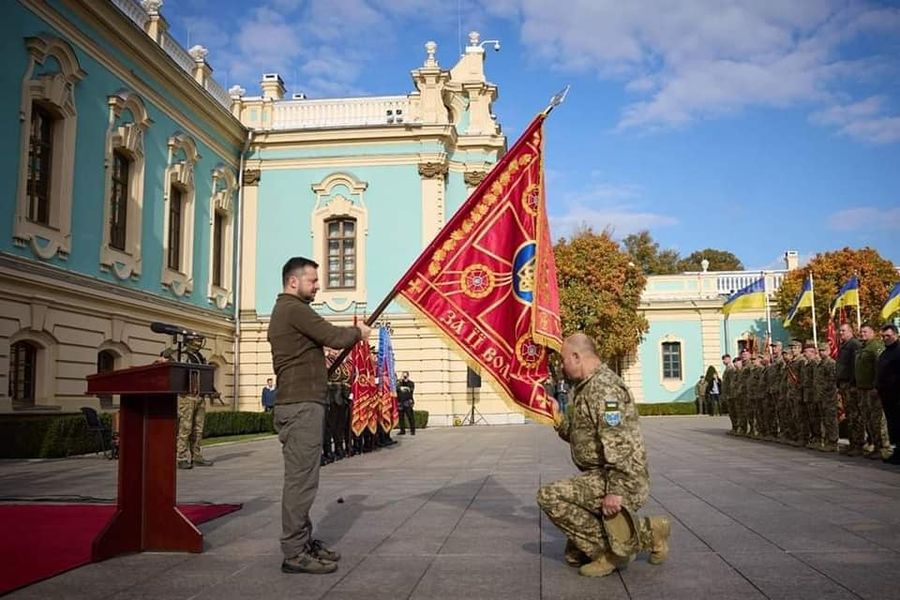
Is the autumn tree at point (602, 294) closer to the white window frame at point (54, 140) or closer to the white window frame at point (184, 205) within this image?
the white window frame at point (184, 205)

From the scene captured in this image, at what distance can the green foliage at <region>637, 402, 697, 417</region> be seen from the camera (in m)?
39.4

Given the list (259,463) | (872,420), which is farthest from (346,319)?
(872,420)

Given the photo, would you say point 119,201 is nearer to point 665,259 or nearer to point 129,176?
point 129,176

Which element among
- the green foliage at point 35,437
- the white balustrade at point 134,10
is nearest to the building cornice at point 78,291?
the green foliage at point 35,437

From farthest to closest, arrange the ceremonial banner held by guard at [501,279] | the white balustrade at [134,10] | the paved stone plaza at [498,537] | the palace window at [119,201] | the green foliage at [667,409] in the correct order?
the green foliage at [667,409] < the white balustrade at [134,10] < the palace window at [119,201] < the ceremonial banner held by guard at [501,279] < the paved stone plaza at [498,537]

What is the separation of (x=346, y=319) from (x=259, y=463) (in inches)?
632

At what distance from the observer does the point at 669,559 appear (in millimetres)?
5461

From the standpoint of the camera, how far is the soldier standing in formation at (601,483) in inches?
196

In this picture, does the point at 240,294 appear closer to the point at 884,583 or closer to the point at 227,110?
the point at 227,110

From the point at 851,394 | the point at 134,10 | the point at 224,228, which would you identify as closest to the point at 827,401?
the point at 851,394

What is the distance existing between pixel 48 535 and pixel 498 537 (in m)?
3.66

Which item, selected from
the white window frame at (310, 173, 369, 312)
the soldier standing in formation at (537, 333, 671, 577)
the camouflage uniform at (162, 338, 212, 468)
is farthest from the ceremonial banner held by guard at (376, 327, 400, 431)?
the soldier standing in formation at (537, 333, 671, 577)

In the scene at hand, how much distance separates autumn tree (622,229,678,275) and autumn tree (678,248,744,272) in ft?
8.11

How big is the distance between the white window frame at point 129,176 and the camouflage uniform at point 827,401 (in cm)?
1648
